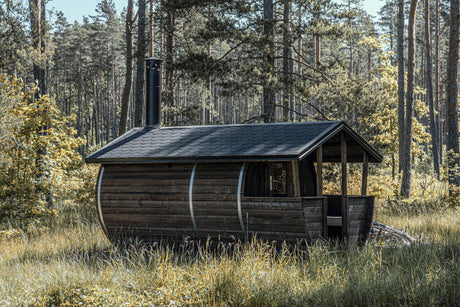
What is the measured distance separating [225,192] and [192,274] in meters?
2.46

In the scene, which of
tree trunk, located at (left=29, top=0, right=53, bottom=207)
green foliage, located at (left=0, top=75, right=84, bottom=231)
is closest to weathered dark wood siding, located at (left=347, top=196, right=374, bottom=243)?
green foliage, located at (left=0, top=75, right=84, bottom=231)

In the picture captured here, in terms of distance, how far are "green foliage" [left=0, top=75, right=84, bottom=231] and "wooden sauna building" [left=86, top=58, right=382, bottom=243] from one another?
2919 millimetres

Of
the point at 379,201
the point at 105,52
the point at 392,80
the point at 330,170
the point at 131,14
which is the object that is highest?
the point at 105,52

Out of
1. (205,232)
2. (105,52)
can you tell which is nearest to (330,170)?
(205,232)

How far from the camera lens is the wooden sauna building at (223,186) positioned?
9445 millimetres

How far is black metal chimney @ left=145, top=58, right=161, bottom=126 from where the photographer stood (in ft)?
42.2

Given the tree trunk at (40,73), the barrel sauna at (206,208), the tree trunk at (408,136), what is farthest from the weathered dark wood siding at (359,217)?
the tree trunk at (40,73)

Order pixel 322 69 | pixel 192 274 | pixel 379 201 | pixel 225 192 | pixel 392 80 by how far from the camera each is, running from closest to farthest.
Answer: pixel 192 274 < pixel 225 192 < pixel 379 201 < pixel 322 69 < pixel 392 80

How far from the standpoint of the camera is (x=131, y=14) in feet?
72.9

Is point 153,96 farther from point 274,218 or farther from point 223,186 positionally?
point 274,218

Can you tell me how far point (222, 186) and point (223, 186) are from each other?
0.07 ft

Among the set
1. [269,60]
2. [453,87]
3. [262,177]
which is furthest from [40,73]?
[453,87]

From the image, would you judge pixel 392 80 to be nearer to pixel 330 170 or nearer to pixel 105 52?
pixel 330 170

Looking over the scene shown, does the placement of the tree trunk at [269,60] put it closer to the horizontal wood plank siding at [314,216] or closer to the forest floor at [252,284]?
the horizontal wood plank siding at [314,216]
